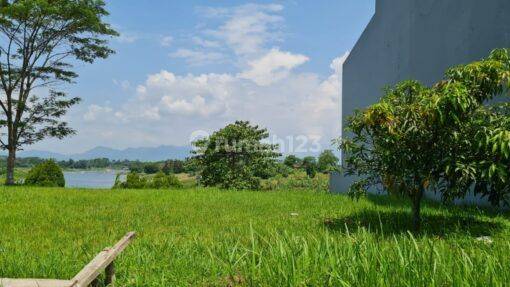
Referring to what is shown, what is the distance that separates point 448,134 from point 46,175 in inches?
734

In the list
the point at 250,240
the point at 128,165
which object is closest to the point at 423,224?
the point at 250,240

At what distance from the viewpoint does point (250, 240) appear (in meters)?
5.32

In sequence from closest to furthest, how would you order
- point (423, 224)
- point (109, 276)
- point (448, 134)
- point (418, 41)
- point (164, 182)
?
point (109, 276)
point (448, 134)
point (423, 224)
point (418, 41)
point (164, 182)

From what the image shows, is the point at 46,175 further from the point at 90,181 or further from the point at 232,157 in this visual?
the point at 232,157

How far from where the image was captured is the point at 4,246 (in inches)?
209

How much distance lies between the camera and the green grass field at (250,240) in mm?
2908

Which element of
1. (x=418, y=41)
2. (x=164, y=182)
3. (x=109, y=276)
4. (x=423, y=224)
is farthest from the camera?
(x=164, y=182)

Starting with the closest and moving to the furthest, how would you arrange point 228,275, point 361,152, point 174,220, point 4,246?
point 228,275
point 4,246
point 361,152
point 174,220

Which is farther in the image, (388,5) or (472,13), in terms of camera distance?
(388,5)

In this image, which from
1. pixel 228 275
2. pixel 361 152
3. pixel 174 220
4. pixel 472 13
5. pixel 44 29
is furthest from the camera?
pixel 44 29

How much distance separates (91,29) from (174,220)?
54.9ft

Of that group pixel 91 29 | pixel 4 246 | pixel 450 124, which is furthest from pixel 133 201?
pixel 91 29

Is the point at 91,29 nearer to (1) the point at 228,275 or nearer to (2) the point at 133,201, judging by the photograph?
(2) the point at 133,201

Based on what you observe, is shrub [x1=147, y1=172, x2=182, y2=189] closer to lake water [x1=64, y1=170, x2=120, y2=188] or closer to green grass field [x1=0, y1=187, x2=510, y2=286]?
lake water [x1=64, y1=170, x2=120, y2=188]
